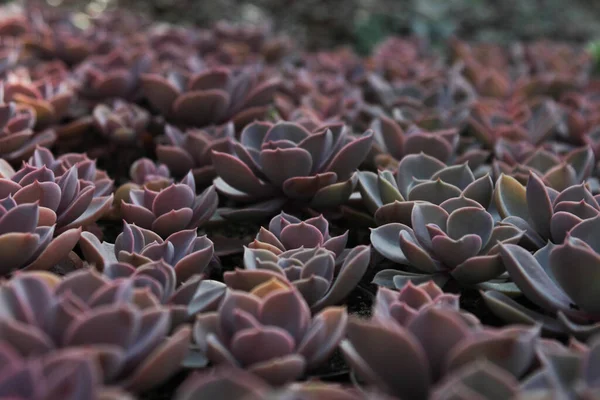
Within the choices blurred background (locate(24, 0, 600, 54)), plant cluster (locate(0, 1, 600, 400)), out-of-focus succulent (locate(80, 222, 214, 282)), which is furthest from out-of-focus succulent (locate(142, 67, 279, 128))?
blurred background (locate(24, 0, 600, 54))

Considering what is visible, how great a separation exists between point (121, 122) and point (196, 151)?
A: 334 millimetres

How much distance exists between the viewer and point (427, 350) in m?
0.92

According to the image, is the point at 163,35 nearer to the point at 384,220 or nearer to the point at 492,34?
the point at 384,220

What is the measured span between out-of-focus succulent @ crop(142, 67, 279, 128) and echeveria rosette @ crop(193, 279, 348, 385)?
1.02 metres

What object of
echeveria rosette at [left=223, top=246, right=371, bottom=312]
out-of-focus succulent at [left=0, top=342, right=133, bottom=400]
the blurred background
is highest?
out-of-focus succulent at [left=0, top=342, right=133, bottom=400]

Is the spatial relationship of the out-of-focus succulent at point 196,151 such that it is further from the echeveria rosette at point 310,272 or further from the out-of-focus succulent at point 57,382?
the out-of-focus succulent at point 57,382

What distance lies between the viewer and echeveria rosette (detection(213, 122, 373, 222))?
146 cm

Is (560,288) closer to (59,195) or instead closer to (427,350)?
(427,350)

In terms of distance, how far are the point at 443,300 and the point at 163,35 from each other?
2.38m

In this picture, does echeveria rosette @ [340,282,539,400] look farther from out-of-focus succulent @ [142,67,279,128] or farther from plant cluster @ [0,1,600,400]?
out-of-focus succulent @ [142,67,279,128]

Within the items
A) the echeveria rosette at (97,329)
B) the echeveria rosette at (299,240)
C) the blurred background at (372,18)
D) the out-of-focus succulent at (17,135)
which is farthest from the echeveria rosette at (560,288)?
the blurred background at (372,18)

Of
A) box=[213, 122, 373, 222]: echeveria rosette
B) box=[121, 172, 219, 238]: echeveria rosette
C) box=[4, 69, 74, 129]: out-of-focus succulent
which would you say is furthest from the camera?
box=[4, 69, 74, 129]: out-of-focus succulent

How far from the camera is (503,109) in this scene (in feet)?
7.98

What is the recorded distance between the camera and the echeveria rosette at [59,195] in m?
1.28
